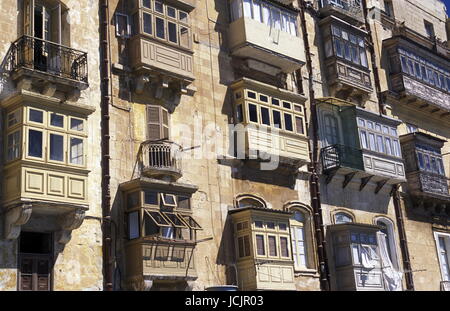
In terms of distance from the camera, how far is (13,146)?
18359 millimetres

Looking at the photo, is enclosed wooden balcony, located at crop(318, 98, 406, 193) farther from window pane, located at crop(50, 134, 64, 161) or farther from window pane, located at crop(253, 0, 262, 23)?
window pane, located at crop(50, 134, 64, 161)

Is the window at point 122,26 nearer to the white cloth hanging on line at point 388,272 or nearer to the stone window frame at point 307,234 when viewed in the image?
the stone window frame at point 307,234

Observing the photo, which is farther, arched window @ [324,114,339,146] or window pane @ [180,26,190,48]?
arched window @ [324,114,339,146]

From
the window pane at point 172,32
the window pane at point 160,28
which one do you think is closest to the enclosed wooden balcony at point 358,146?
the window pane at point 172,32

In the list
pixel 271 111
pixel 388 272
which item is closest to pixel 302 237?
pixel 388 272

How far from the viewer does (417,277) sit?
A: 29906 mm

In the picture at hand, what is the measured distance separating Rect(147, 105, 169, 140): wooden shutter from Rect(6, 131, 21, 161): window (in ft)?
16.2

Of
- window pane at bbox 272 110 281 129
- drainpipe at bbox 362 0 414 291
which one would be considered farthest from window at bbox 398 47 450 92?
window pane at bbox 272 110 281 129

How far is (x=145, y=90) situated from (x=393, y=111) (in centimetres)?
1495

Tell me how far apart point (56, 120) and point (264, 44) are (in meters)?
10.1

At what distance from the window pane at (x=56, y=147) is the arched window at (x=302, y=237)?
10.2 metres

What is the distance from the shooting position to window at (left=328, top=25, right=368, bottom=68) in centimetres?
3034

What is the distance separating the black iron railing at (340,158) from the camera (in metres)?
27.6

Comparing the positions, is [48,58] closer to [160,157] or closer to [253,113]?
[160,157]
